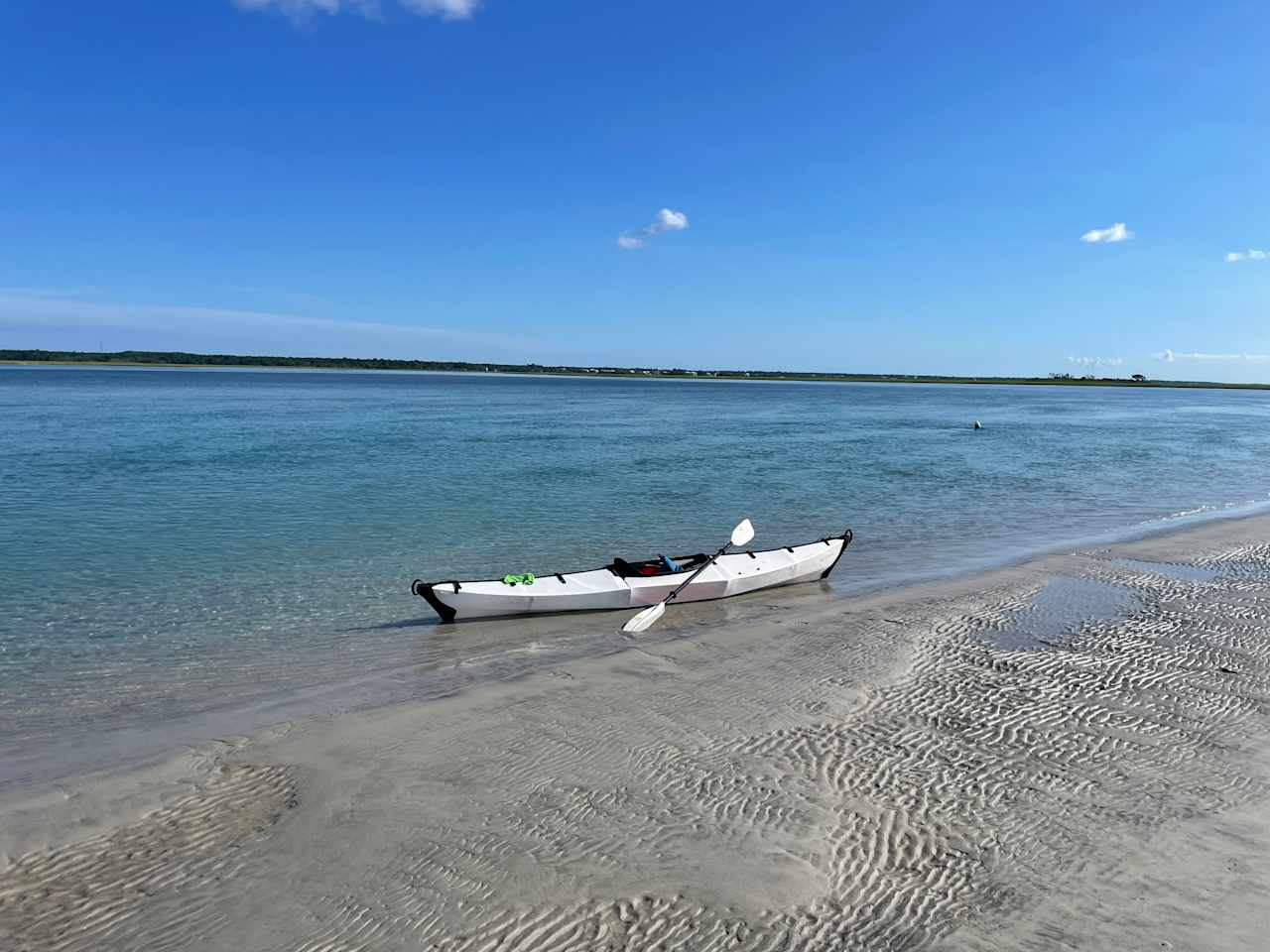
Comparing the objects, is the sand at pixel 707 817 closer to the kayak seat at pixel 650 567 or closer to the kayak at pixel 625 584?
the kayak at pixel 625 584

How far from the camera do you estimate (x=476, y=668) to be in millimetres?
10812

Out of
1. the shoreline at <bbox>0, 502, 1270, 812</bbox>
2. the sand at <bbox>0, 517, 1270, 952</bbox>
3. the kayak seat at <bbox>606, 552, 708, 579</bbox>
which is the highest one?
the kayak seat at <bbox>606, 552, 708, 579</bbox>

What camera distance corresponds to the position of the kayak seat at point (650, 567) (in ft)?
45.5

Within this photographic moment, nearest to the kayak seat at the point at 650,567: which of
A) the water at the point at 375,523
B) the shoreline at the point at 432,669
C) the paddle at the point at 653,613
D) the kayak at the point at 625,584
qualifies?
the kayak at the point at 625,584

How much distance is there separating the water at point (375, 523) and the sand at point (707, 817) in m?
1.91

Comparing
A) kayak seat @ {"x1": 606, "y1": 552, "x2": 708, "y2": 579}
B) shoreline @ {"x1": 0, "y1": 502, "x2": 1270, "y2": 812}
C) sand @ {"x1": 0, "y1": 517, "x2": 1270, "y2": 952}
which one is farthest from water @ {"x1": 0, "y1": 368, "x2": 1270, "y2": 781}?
sand @ {"x1": 0, "y1": 517, "x2": 1270, "y2": 952}

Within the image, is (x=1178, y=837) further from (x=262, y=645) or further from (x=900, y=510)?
(x=900, y=510)

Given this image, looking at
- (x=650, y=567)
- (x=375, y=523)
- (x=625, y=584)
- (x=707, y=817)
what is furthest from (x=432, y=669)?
(x=375, y=523)

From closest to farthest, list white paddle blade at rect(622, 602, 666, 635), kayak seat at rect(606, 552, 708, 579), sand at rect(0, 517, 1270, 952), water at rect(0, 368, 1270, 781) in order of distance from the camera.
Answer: sand at rect(0, 517, 1270, 952)
water at rect(0, 368, 1270, 781)
white paddle blade at rect(622, 602, 666, 635)
kayak seat at rect(606, 552, 708, 579)

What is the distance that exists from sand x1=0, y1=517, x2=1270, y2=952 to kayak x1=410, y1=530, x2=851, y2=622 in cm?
176

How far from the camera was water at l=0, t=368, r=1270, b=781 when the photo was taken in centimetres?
1053

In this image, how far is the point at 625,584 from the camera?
1365 centimetres

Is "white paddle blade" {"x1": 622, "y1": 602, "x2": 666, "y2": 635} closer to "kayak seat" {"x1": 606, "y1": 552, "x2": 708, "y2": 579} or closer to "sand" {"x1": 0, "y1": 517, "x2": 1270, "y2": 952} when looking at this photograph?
"kayak seat" {"x1": 606, "y1": 552, "x2": 708, "y2": 579}

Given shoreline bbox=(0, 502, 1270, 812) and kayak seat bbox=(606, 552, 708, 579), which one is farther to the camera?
kayak seat bbox=(606, 552, 708, 579)
